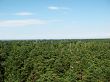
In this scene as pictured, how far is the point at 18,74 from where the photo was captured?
5200 cm

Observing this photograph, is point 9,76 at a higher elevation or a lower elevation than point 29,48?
lower

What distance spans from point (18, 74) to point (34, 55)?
269 inches

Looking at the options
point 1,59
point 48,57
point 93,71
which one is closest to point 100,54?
point 48,57

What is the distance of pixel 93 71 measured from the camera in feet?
137

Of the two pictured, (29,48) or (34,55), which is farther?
(29,48)

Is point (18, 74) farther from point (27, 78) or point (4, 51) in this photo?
point (4, 51)

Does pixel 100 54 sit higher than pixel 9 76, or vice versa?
pixel 100 54

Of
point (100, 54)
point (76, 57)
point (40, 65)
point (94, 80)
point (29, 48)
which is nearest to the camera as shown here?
point (94, 80)

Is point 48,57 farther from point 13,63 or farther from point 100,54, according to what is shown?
point 100,54

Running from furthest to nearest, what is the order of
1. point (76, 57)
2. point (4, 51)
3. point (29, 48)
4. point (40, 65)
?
point (4, 51), point (29, 48), point (76, 57), point (40, 65)

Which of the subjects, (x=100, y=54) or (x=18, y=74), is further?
(x=100, y=54)

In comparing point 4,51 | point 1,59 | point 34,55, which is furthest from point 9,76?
point 4,51

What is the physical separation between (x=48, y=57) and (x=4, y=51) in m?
16.5

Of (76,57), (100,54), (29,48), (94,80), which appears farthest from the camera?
(29,48)
